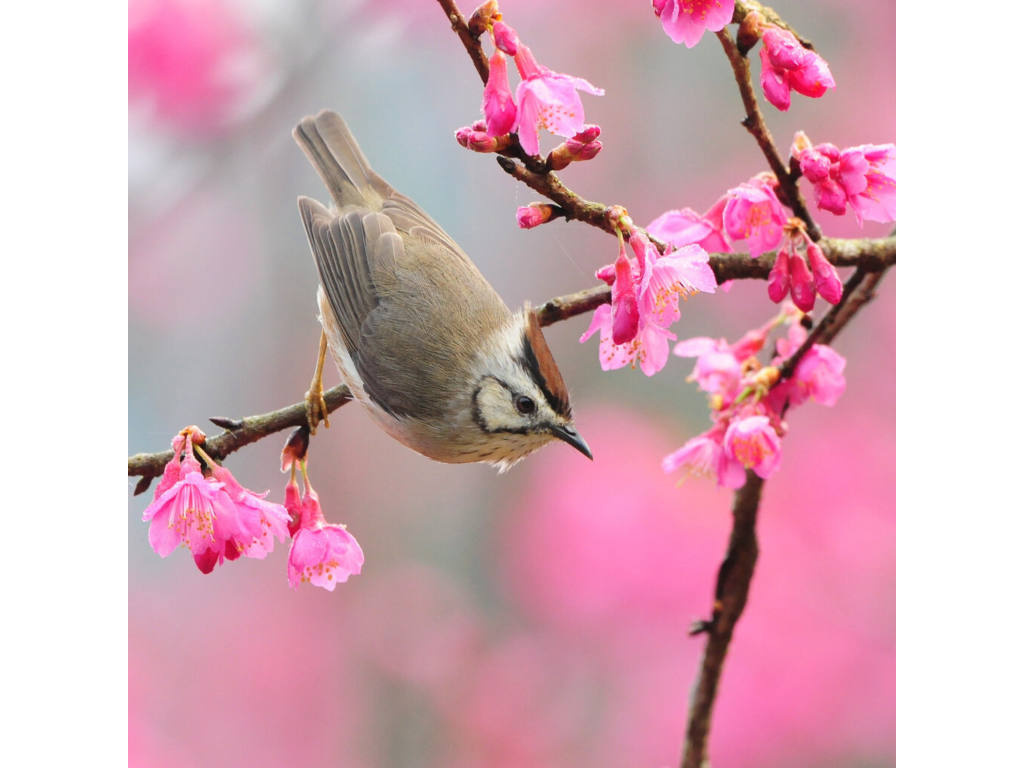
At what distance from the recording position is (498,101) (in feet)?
2.44

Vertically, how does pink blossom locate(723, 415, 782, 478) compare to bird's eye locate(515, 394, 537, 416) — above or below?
below

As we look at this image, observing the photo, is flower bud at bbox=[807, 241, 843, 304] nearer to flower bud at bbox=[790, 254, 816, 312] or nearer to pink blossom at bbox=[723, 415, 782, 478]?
flower bud at bbox=[790, 254, 816, 312]

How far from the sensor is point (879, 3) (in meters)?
1.13

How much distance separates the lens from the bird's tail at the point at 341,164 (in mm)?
1097

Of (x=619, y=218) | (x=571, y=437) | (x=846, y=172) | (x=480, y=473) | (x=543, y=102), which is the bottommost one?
(x=480, y=473)

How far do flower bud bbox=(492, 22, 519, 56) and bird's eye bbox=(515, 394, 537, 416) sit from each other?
1.14 feet

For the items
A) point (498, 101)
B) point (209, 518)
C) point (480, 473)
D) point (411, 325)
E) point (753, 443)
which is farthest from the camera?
point (480, 473)

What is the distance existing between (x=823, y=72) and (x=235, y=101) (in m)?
0.68

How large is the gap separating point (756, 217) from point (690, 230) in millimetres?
63

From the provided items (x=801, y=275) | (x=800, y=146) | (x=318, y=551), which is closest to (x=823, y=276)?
(x=801, y=275)

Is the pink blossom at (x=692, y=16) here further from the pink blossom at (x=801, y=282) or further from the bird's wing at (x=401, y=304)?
the bird's wing at (x=401, y=304)

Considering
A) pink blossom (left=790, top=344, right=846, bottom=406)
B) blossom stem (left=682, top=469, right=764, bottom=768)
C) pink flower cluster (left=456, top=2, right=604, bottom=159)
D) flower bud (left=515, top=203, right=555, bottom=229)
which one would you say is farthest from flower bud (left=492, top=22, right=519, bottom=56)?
blossom stem (left=682, top=469, right=764, bottom=768)

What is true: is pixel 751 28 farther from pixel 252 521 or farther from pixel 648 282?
pixel 252 521

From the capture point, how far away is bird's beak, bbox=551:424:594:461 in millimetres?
951
